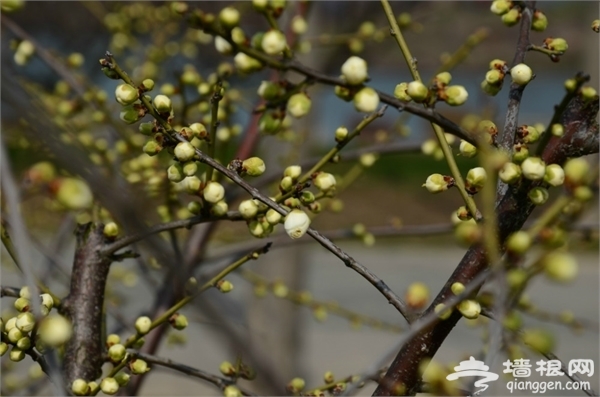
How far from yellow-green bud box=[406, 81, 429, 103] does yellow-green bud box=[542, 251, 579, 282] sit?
6.0 inches

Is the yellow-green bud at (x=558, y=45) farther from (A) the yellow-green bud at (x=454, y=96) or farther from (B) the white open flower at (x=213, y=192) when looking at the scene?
(B) the white open flower at (x=213, y=192)

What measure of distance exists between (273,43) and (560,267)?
20 centimetres

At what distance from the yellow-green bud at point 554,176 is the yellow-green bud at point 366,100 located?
14 centimetres

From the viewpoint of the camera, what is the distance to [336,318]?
453 centimetres

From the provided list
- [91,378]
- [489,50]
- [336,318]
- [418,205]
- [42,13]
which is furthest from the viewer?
[489,50]

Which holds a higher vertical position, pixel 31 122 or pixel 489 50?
pixel 489 50

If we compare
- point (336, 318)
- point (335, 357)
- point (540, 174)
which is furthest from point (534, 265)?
point (336, 318)

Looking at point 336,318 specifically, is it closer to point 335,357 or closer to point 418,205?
point 335,357

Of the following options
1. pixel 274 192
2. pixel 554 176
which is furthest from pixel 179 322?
pixel 274 192

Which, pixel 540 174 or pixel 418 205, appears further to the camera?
pixel 418 205

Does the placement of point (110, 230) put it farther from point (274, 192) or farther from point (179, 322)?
point (274, 192)

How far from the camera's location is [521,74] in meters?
0.54

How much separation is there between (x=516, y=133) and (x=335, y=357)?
3139 mm

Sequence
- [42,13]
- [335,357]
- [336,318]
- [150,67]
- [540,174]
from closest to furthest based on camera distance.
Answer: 1. [540,174]
2. [150,67]
3. [335,357]
4. [336,318]
5. [42,13]
